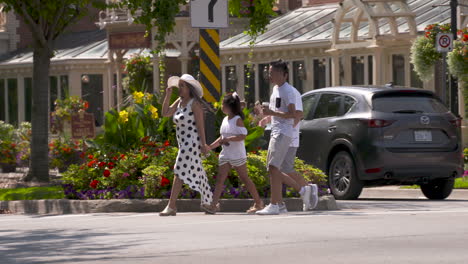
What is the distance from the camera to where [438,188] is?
19.0m

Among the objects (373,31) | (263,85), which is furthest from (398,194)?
(263,85)

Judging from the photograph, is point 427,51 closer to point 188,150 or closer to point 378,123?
point 378,123

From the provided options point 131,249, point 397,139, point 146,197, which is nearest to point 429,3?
point 397,139

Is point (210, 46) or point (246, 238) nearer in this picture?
point (246, 238)

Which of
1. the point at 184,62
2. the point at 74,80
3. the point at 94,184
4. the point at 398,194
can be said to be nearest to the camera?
the point at 94,184

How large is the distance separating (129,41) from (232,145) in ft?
102

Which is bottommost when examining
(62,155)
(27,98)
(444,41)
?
(62,155)

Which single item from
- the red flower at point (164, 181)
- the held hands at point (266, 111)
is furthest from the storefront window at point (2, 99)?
the held hands at point (266, 111)

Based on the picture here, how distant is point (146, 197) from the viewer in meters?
16.5

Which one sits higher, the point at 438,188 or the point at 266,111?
the point at 266,111

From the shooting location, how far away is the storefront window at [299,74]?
37.3 m

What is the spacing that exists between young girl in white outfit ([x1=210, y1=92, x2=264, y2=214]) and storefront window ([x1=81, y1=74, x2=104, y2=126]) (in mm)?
34390

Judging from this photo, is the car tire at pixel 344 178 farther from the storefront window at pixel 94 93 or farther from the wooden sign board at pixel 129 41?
the storefront window at pixel 94 93

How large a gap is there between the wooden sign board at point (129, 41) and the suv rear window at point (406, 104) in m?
27.3
